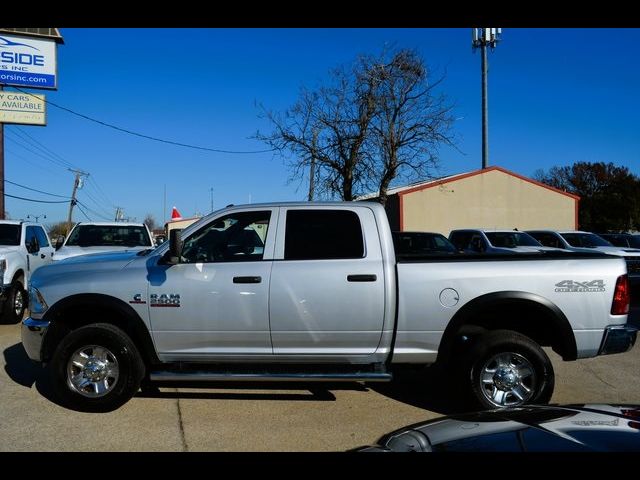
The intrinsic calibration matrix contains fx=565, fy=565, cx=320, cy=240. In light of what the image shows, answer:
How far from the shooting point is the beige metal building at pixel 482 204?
3328 centimetres

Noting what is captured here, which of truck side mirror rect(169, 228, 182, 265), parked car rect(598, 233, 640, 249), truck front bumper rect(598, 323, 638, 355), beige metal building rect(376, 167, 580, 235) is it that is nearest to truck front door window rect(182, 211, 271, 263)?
truck side mirror rect(169, 228, 182, 265)

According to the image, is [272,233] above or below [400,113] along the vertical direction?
below

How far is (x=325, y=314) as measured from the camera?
5.14 m

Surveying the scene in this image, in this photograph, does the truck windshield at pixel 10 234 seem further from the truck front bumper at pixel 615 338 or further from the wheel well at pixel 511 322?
the truck front bumper at pixel 615 338

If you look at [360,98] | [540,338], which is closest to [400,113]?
[360,98]

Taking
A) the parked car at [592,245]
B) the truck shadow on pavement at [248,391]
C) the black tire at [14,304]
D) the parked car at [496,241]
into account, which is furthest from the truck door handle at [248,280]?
→ the parked car at [496,241]

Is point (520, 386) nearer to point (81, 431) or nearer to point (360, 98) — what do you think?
point (81, 431)

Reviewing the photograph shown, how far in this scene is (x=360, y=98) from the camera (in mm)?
20859

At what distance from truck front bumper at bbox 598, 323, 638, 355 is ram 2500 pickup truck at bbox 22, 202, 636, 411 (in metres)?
0.01

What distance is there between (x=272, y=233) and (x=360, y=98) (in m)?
16.5

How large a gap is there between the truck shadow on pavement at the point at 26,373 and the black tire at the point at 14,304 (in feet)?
7.49

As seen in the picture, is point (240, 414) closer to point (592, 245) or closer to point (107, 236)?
point (107, 236)

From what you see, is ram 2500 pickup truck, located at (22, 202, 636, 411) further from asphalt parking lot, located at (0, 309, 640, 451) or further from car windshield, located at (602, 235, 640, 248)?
car windshield, located at (602, 235, 640, 248)
